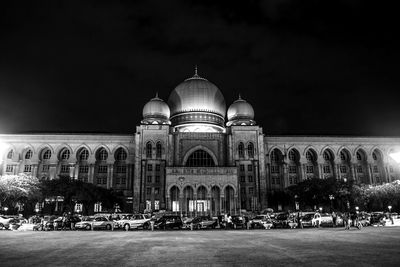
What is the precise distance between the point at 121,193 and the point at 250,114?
103ft

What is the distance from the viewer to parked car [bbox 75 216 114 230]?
33806 mm

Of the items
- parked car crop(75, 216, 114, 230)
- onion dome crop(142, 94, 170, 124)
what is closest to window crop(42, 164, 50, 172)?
onion dome crop(142, 94, 170, 124)

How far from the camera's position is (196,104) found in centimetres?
6856

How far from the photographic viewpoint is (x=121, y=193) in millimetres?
62375

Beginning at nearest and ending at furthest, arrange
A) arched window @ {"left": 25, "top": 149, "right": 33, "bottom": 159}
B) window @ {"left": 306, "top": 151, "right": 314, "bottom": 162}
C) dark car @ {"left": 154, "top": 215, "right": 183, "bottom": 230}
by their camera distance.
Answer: dark car @ {"left": 154, "top": 215, "right": 183, "bottom": 230}, arched window @ {"left": 25, "top": 149, "right": 33, "bottom": 159}, window @ {"left": 306, "top": 151, "right": 314, "bottom": 162}

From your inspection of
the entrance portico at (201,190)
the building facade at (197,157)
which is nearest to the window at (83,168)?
the building facade at (197,157)

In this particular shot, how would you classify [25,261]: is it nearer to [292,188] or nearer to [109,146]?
[292,188]

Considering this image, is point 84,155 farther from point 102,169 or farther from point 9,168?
point 9,168

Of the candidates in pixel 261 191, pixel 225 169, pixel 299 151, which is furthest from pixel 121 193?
pixel 299 151

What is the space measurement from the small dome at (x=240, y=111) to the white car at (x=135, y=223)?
130ft

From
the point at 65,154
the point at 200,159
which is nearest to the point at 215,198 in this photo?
the point at 200,159

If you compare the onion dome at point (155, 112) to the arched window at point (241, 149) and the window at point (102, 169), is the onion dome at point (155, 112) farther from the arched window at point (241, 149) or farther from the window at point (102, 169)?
the arched window at point (241, 149)

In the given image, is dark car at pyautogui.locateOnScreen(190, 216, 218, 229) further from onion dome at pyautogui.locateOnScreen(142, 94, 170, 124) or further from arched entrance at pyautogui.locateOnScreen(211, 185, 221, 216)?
onion dome at pyautogui.locateOnScreen(142, 94, 170, 124)

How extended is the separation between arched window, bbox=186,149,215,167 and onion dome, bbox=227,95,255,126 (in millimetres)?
10558
